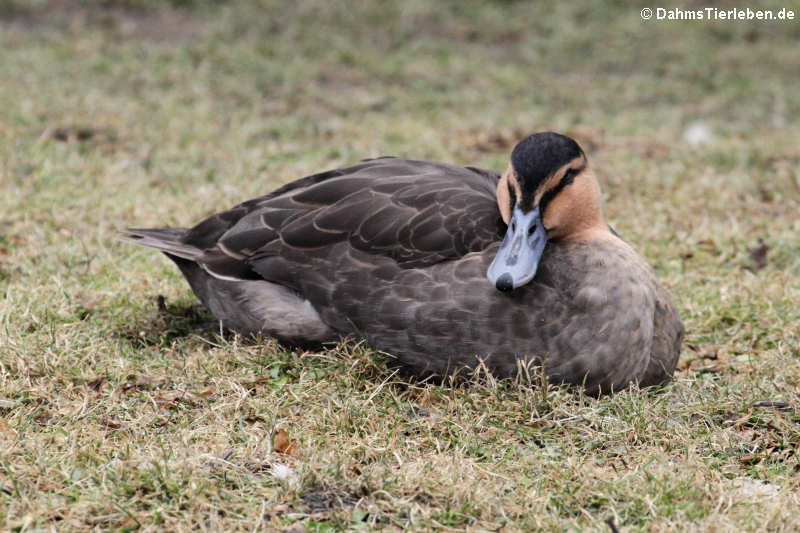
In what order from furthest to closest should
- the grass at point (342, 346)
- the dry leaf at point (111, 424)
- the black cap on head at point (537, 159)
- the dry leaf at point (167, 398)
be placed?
the black cap on head at point (537, 159) → the dry leaf at point (167, 398) → the dry leaf at point (111, 424) → the grass at point (342, 346)

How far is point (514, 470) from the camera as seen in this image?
3.54 m

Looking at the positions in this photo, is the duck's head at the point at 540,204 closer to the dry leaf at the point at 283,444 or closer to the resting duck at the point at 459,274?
the resting duck at the point at 459,274

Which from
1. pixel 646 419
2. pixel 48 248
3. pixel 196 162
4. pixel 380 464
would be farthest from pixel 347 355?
pixel 196 162

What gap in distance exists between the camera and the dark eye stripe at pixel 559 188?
4.28 m

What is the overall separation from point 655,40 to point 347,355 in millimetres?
10210

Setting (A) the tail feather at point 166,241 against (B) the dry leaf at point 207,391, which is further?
(A) the tail feather at point 166,241

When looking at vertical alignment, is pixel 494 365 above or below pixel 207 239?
below

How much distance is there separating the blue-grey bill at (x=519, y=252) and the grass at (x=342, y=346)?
16.7 inches

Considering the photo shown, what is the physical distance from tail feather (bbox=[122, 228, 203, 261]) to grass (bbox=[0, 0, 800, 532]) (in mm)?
326

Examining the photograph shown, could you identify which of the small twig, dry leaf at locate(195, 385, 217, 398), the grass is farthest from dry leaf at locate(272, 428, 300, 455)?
the small twig

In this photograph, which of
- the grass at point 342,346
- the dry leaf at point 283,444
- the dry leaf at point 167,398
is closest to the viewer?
the grass at point 342,346

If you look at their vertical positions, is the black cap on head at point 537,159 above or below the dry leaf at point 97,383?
above

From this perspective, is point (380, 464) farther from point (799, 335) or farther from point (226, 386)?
point (799, 335)

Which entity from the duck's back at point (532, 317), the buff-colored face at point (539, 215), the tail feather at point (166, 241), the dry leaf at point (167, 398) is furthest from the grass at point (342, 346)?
the buff-colored face at point (539, 215)
